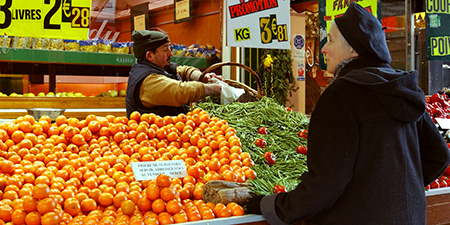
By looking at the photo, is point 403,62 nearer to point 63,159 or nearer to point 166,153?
point 166,153

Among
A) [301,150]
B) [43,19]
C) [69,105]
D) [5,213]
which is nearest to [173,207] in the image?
[5,213]

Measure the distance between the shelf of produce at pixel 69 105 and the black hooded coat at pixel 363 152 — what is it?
4.10 m

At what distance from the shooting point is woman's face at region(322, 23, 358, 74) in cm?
165

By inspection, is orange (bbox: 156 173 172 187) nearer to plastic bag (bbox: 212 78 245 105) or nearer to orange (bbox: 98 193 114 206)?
orange (bbox: 98 193 114 206)

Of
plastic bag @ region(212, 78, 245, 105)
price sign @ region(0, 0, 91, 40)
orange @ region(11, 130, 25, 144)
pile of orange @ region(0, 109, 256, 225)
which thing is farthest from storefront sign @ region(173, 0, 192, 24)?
orange @ region(11, 130, 25, 144)

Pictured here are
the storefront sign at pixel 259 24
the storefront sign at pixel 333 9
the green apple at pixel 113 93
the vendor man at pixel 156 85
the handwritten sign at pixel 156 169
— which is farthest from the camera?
the green apple at pixel 113 93

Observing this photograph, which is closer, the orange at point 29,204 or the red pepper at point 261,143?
the orange at point 29,204

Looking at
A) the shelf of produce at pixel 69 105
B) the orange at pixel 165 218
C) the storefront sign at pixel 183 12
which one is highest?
the storefront sign at pixel 183 12

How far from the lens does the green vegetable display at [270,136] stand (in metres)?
2.29

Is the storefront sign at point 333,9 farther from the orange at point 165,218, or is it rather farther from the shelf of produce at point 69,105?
the orange at point 165,218

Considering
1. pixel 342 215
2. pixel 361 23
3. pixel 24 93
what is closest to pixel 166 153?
pixel 342 215

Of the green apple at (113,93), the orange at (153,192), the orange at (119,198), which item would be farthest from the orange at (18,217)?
the green apple at (113,93)

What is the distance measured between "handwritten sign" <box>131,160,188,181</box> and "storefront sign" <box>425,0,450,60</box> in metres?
4.41

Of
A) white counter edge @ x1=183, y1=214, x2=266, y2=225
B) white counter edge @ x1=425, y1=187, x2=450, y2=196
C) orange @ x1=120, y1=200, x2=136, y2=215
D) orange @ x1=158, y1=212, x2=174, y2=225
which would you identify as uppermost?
orange @ x1=120, y1=200, x2=136, y2=215
